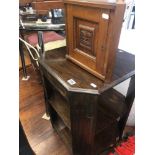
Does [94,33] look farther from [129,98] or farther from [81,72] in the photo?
[129,98]

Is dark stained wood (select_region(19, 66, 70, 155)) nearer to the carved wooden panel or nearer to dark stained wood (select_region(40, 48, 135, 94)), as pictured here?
dark stained wood (select_region(40, 48, 135, 94))

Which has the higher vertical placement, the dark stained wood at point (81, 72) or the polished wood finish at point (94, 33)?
the polished wood finish at point (94, 33)

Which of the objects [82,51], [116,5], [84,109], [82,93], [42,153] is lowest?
[42,153]

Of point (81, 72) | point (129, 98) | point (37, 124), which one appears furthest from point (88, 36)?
point (37, 124)

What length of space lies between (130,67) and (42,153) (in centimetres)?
100

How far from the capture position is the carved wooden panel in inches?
27.5

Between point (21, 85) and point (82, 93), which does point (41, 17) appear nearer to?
point (21, 85)

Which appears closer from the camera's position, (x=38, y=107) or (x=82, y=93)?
(x=82, y=93)

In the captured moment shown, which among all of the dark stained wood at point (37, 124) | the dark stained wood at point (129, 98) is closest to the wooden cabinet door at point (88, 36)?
the dark stained wood at point (129, 98)

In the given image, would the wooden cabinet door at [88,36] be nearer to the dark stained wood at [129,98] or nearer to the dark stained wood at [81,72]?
the dark stained wood at [81,72]

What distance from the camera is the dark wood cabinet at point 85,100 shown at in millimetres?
736

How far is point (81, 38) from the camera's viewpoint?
2.60 ft
